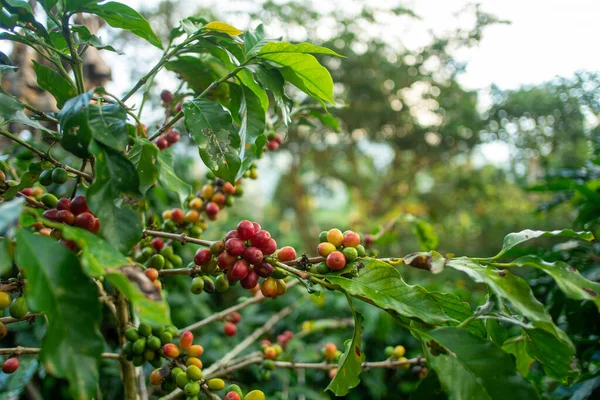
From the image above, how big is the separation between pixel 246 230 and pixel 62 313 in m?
0.25

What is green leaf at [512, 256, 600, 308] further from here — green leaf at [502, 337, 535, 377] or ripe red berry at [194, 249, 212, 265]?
ripe red berry at [194, 249, 212, 265]

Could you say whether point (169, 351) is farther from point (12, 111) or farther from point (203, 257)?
point (12, 111)

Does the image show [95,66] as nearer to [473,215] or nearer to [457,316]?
[457,316]

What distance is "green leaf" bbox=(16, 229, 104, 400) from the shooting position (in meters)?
0.37

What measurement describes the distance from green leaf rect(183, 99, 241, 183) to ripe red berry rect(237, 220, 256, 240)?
0.10 metres

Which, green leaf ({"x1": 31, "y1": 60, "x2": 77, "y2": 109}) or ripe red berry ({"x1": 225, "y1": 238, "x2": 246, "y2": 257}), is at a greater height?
green leaf ({"x1": 31, "y1": 60, "x2": 77, "y2": 109})

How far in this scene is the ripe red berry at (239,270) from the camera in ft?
1.82

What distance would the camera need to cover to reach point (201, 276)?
2.22ft

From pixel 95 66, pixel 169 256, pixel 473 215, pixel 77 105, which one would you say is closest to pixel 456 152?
pixel 473 215

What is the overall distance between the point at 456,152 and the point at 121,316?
15.2 ft

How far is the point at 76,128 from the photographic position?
1.61ft

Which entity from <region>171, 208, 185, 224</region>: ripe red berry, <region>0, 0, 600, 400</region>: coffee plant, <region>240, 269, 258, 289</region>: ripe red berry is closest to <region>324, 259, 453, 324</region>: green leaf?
<region>0, 0, 600, 400</region>: coffee plant

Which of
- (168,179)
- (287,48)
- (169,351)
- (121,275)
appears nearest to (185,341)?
(169,351)

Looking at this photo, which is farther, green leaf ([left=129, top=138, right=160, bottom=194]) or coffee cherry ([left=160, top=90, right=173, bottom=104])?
coffee cherry ([left=160, top=90, right=173, bottom=104])
